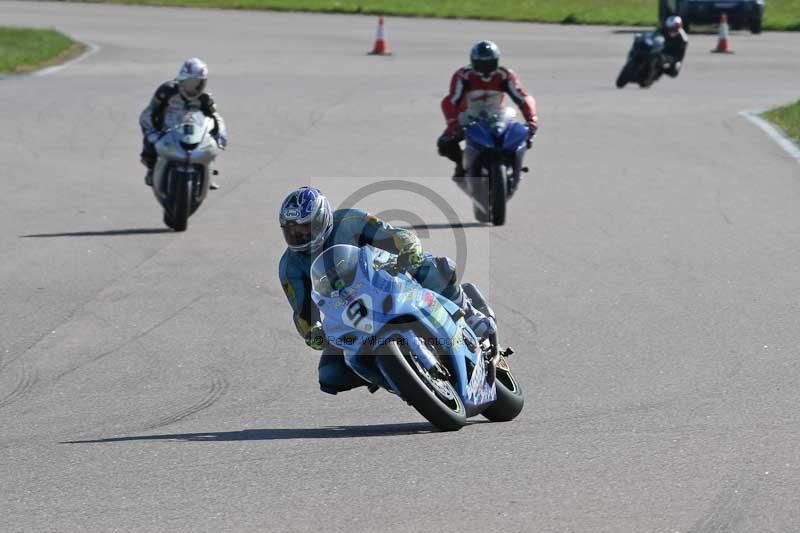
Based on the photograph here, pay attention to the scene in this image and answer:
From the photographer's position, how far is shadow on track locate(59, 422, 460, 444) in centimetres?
755

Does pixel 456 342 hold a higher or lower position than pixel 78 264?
higher

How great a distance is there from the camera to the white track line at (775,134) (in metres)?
19.1


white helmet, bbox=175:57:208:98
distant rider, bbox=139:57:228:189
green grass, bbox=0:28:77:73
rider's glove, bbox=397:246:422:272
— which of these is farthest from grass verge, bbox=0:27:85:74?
rider's glove, bbox=397:246:422:272

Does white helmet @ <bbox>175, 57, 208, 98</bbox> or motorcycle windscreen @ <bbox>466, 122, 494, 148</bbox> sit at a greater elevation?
white helmet @ <bbox>175, 57, 208, 98</bbox>

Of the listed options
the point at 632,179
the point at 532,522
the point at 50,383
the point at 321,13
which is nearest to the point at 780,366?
the point at 532,522

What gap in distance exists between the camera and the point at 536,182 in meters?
17.5

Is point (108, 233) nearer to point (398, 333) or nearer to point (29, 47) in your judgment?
point (398, 333)

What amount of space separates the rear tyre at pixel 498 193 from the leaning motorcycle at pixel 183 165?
256 centimetres

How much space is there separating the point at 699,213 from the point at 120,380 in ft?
24.1

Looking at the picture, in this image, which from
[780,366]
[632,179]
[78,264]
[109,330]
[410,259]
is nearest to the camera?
[410,259]

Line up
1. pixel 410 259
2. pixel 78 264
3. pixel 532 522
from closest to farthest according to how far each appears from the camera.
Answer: pixel 532 522 → pixel 410 259 → pixel 78 264

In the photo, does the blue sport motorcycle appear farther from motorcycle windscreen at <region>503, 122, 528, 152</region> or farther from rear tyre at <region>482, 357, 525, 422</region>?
motorcycle windscreen at <region>503, 122, 528, 152</region>

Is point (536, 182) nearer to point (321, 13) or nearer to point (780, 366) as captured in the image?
point (780, 366)

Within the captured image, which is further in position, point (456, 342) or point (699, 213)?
point (699, 213)
